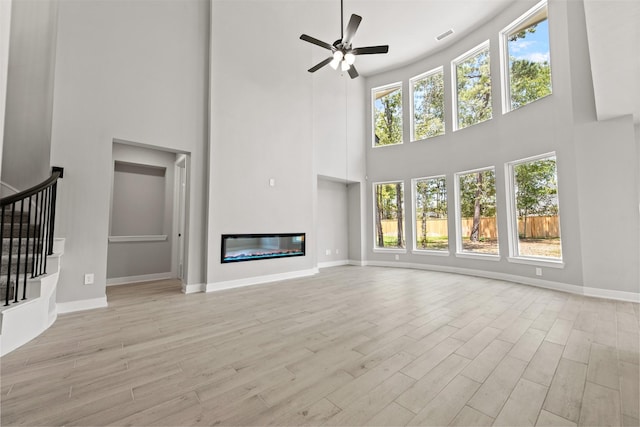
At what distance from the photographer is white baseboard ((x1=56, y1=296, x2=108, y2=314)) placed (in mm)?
3220

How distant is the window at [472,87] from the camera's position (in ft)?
18.8

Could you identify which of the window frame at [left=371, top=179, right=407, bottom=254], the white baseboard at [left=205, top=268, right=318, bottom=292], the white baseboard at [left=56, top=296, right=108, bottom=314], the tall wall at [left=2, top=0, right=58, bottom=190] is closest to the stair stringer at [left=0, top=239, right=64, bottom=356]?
the white baseboard at [left=56, top=296, right=108, bottom=314]

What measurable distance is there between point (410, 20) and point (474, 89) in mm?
1971

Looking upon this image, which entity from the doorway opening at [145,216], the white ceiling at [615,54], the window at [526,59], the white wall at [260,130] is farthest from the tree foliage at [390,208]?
the doorway opening at [145,216]

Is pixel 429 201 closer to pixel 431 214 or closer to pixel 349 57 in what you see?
pixel 431 214

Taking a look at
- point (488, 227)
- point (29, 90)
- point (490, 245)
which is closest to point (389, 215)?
point (488, 227)

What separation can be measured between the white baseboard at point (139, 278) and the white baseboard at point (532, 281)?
453 centimetres

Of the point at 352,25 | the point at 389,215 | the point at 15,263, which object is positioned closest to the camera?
the point at 15,263

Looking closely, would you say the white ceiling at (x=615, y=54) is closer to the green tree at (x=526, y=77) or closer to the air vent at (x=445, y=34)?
the green tree at (x=526, y=77)

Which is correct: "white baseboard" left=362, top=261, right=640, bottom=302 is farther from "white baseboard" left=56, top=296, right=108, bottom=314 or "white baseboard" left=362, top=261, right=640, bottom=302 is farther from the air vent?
"white baseboard" left=56, top=296, right=108, bottom=314

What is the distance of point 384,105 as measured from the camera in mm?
7547

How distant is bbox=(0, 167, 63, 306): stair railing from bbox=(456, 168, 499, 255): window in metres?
6.68

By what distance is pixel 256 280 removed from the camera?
4.83 metres

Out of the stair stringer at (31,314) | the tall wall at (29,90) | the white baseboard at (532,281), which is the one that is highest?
the tall wall at (29,90)
